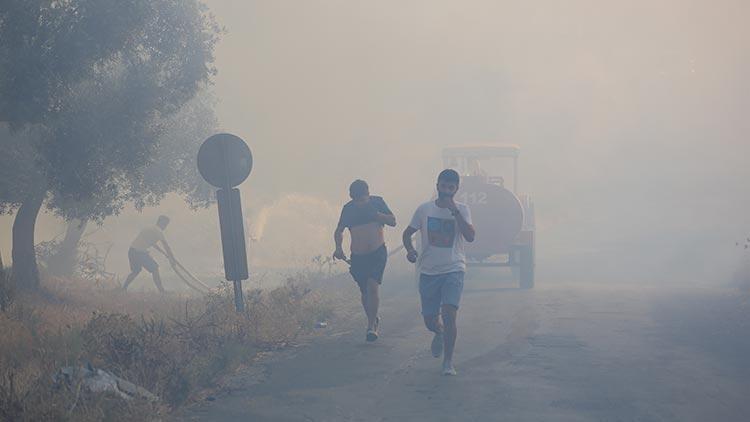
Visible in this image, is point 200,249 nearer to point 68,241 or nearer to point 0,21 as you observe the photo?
point 68,241

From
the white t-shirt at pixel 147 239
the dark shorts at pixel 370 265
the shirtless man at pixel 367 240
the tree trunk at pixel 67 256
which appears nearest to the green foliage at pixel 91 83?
the white t-shirt at pixel 147 239

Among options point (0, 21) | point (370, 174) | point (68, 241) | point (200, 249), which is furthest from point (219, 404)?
point (370, 174)

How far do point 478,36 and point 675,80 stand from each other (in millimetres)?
26429

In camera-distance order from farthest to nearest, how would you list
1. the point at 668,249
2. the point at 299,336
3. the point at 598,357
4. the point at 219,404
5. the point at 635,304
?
the point at 668,249 → the point at 635,304 → the point at 299,336 → the point at 598,357 → the point at 219,404

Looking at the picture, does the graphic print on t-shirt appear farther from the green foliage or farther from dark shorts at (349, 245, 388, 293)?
the green foliage

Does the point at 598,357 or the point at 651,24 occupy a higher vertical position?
the point at 651,24

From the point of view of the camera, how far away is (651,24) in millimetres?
95250

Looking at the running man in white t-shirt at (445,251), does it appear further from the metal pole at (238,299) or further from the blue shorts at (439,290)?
the metal pole at (238,299)

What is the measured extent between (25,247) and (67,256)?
6.86 m

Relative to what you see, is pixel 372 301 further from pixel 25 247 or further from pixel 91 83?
pixel 25 247

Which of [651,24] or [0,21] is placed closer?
[0,21]

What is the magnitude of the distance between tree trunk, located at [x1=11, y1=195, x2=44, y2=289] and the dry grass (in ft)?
5.68

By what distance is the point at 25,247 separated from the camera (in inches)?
559

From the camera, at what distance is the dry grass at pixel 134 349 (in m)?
5.84
